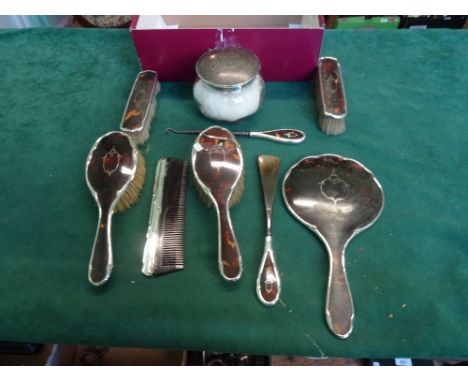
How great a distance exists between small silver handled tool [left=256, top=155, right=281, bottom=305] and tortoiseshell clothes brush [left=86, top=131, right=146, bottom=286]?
0.21 meters

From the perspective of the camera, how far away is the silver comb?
0.47 m

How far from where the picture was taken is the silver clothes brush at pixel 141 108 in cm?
57

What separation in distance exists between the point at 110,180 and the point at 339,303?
0.40m

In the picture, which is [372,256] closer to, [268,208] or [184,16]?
[268,208]

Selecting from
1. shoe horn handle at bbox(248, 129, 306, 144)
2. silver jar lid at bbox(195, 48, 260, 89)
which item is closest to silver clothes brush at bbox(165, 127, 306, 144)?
shoe horn handle at bbox(248, 129, 306, 144)

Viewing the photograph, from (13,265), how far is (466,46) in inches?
41.1

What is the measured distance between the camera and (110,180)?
509mm

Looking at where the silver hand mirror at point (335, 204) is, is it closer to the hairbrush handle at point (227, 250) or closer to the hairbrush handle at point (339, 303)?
the hairbrush handle at point (339, 303)

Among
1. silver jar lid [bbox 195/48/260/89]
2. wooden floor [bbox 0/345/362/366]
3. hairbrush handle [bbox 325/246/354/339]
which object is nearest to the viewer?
hairbrush handle [bbox 325/246/354/339]

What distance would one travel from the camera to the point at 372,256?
18.6 inches

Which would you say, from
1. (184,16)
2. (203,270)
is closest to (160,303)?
(203,270)

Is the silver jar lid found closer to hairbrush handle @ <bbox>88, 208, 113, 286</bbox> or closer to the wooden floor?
hairbrush handle @ <bbox>88, 208, 113, 286</bbox>

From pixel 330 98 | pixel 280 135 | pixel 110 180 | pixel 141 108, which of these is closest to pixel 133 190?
pixel 110 180

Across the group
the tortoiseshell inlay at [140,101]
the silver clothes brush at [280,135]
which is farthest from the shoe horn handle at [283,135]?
the tortoiseshell inlay at [140,101]
